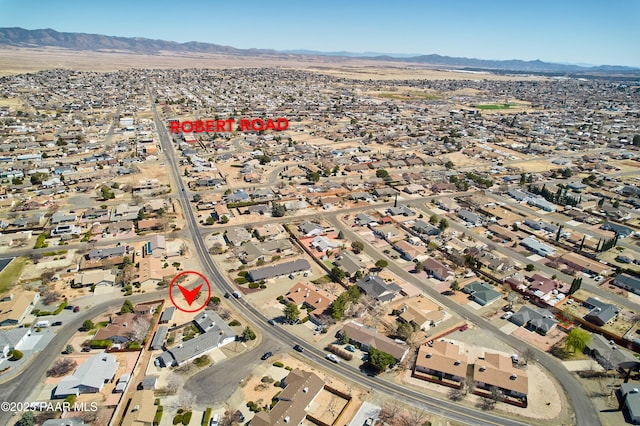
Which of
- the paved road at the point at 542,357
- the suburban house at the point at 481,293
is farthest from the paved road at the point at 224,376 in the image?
the suburban house at the point at 481,293

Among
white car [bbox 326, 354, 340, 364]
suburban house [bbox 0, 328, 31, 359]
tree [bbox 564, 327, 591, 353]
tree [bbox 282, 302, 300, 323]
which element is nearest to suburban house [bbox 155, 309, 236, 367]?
tree [bbox 282, 302, 300, 323]

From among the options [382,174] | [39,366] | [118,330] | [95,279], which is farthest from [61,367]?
[382,174]

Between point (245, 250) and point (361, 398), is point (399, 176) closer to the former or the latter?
point (245, 250)

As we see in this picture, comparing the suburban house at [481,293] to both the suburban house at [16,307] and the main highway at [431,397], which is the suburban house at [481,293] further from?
the suburban house at [16,307]

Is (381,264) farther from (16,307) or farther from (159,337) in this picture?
(16,307)
